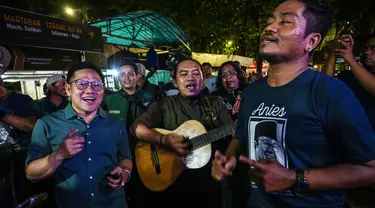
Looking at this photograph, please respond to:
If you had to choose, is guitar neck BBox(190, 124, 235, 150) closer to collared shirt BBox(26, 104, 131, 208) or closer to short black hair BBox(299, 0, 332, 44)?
→ collared shirt BBox(26, 104, 131, 208)

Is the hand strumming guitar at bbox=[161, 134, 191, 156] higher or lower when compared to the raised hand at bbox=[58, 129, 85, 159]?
lower

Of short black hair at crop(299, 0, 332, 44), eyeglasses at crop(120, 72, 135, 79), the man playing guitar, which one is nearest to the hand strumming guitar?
the man playing guitar

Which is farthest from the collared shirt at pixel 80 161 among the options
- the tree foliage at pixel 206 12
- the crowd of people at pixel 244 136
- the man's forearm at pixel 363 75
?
the tree foliage at pixel 206 12

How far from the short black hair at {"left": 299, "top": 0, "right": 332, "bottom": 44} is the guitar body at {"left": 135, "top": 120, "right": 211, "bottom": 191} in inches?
85.8

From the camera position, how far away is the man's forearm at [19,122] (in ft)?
10.3

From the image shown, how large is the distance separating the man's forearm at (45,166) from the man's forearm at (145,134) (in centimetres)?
169

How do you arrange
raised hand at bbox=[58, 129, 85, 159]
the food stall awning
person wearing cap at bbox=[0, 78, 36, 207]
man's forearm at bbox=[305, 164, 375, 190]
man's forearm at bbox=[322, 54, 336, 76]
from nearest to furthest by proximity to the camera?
man's forearm at bbox=[305, 164, 375, 190] < raised hand at bbox=[58, 129, 85, 159] < man's forearm at bbox=[322, 54, 336, 76] < person wearing cap at bbox=[0, 78, 36, 207] < the food stall awning

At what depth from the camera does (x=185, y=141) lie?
368 cm

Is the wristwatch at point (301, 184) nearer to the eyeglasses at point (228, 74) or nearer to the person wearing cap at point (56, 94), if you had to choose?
the eyeglasses at point (228, 74)

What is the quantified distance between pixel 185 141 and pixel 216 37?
1856cm

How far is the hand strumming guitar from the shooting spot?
367 centimetres

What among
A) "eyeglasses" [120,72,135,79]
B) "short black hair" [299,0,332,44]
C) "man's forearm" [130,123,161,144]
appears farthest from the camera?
"eyeglasses" [120,72,135,79]

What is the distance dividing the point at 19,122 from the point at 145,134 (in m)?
1.51

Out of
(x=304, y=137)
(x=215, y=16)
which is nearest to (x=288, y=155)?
(x=304, y=137)
